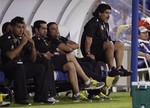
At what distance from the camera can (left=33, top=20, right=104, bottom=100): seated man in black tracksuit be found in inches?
446

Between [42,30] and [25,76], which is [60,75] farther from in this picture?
[25,76]

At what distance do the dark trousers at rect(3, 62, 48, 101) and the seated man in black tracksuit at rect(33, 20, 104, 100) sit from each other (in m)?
0.57

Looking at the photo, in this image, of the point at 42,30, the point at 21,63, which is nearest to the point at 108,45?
the point at 42,30

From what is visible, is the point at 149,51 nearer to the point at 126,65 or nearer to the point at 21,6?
the point at 126,65

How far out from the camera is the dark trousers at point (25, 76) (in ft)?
33.6

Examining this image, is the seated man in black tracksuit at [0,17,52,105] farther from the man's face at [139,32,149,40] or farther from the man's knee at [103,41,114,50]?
the man's face at [139,32,149,40]

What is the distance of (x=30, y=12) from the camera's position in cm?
1478

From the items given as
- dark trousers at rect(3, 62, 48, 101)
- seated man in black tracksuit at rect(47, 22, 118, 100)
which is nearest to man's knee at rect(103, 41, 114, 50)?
seated man in black tracksuit at rect(47, 22, 118, 100)

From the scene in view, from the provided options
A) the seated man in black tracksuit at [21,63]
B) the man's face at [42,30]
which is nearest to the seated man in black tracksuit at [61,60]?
the man's face at [42,30]

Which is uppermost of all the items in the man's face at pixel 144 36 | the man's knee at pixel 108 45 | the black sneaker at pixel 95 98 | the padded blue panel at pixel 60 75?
the man's face at pixel 144 36

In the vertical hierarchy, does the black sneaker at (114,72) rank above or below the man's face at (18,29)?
below

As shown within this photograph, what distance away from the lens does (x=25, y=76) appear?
10.5 metres

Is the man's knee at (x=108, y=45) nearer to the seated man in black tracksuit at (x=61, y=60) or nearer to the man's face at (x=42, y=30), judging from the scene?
the seated man in black tracksuit at (x=61, y=60)

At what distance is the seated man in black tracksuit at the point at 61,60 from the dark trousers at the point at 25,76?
0.57 meters
